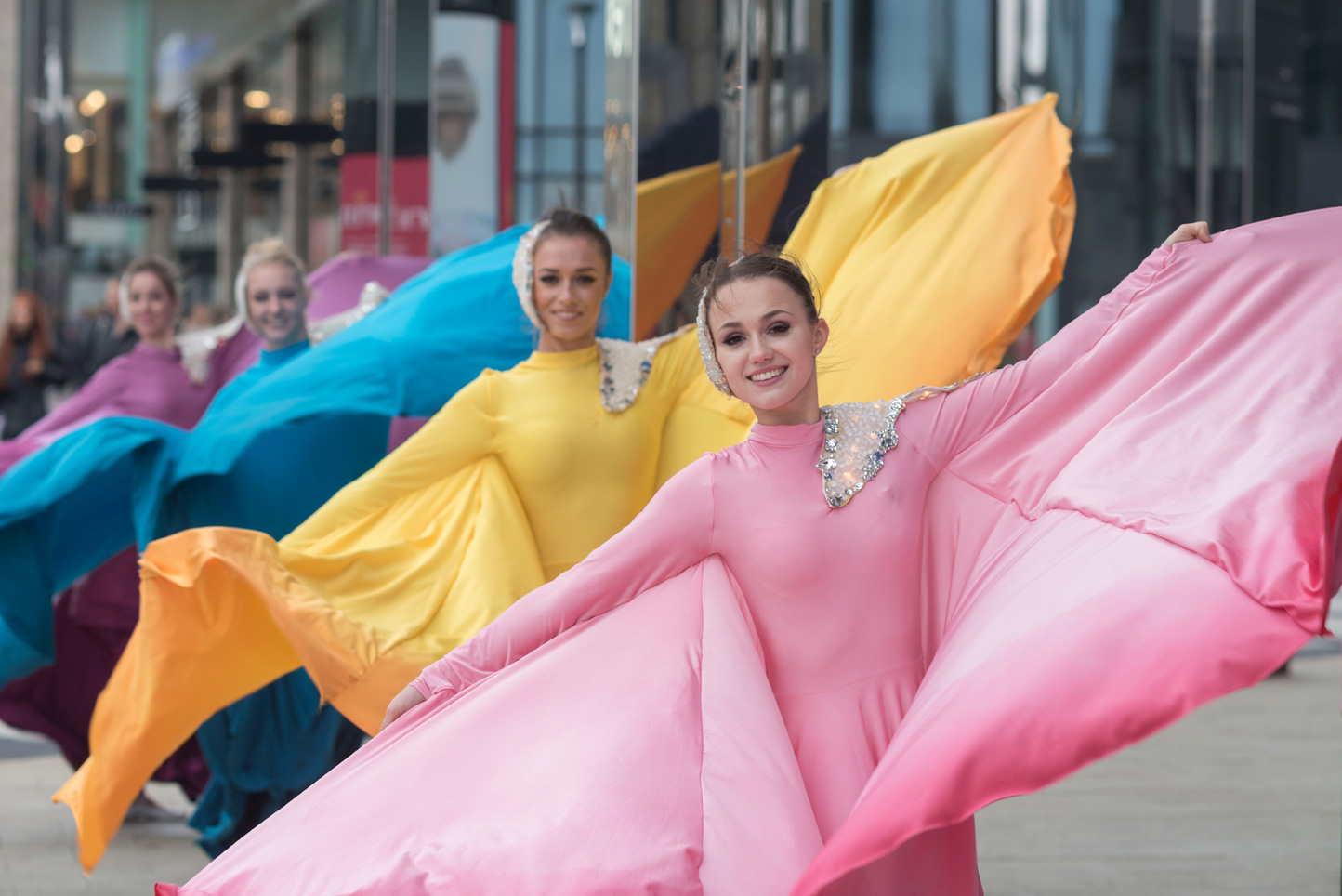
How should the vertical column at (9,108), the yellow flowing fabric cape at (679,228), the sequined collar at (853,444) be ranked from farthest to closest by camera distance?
1. the vertical column at (9,108)
2. the yellow flowing fabric cape at (679,228)
3. the sequined collar at (853,444)

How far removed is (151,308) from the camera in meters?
5.08

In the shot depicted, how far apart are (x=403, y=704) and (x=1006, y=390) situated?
1069mm

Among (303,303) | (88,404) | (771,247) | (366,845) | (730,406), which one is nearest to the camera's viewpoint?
(366,845)

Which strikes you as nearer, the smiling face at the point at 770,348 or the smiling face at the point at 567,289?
the smiling face at the point at 770,348

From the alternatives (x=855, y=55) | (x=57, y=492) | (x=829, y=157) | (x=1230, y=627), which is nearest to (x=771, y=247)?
(x=1230, y=627)

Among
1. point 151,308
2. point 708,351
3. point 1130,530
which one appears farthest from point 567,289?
point 151,308

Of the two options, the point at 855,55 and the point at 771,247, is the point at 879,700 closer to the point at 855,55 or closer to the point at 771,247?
the point at 771,247

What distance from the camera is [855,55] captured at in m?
4.16

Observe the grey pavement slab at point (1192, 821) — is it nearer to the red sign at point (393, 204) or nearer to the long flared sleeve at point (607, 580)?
the long flared sleeve at point (607, 580)

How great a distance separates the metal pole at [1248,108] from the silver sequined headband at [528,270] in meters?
2.71

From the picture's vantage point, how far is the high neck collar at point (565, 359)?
346cm

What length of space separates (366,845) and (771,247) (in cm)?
110

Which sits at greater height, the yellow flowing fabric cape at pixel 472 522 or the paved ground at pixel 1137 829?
the yellow flowing fabric cape at pixel 472 522

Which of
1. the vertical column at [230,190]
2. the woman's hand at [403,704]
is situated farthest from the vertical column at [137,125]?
the woman's hand at [403,704]
